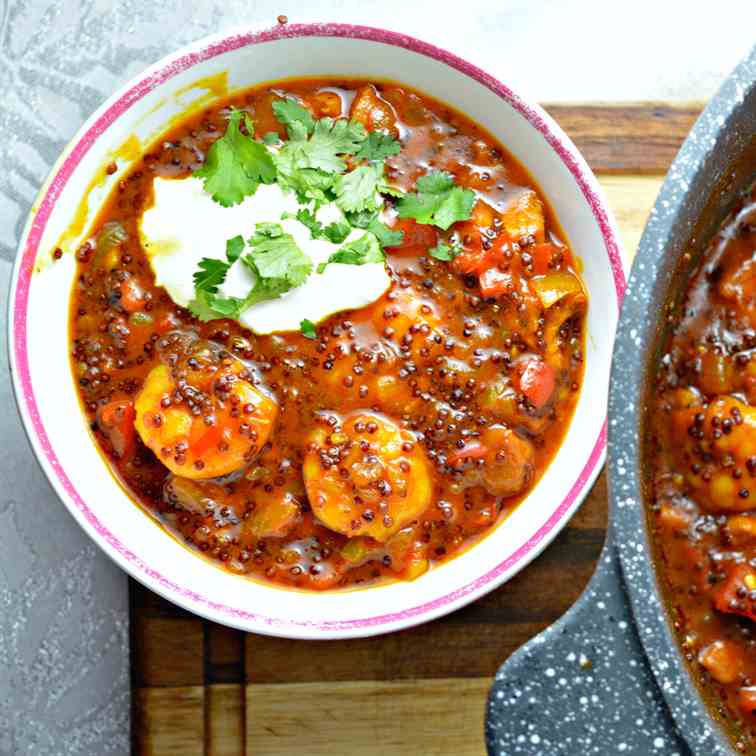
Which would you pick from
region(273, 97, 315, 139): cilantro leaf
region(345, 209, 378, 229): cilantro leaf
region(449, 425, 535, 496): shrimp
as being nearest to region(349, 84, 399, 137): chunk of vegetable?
region(273, 97, 315, 139): cilantro leaf

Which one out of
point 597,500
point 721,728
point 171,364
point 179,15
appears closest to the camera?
point 721,728

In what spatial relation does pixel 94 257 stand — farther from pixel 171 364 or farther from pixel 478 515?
pixel 478 515

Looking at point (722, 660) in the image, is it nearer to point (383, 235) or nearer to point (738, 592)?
point (738, 592)

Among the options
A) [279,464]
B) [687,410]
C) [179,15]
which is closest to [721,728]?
[687,410]

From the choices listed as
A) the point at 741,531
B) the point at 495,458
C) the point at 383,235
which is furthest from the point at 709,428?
the point at 383,235

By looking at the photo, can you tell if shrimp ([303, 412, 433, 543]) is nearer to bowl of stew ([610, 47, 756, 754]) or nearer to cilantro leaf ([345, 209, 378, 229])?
cilantro leaf ([345, 209, 378, 229])

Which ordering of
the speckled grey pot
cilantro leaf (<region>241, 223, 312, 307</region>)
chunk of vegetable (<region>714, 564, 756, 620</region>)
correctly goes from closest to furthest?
the speckled grey pot → chunk of vegetable (<region>714, 564, 756, 620</region>) → cilantro leaf (<region>241, 223, 312, 307</region>)
